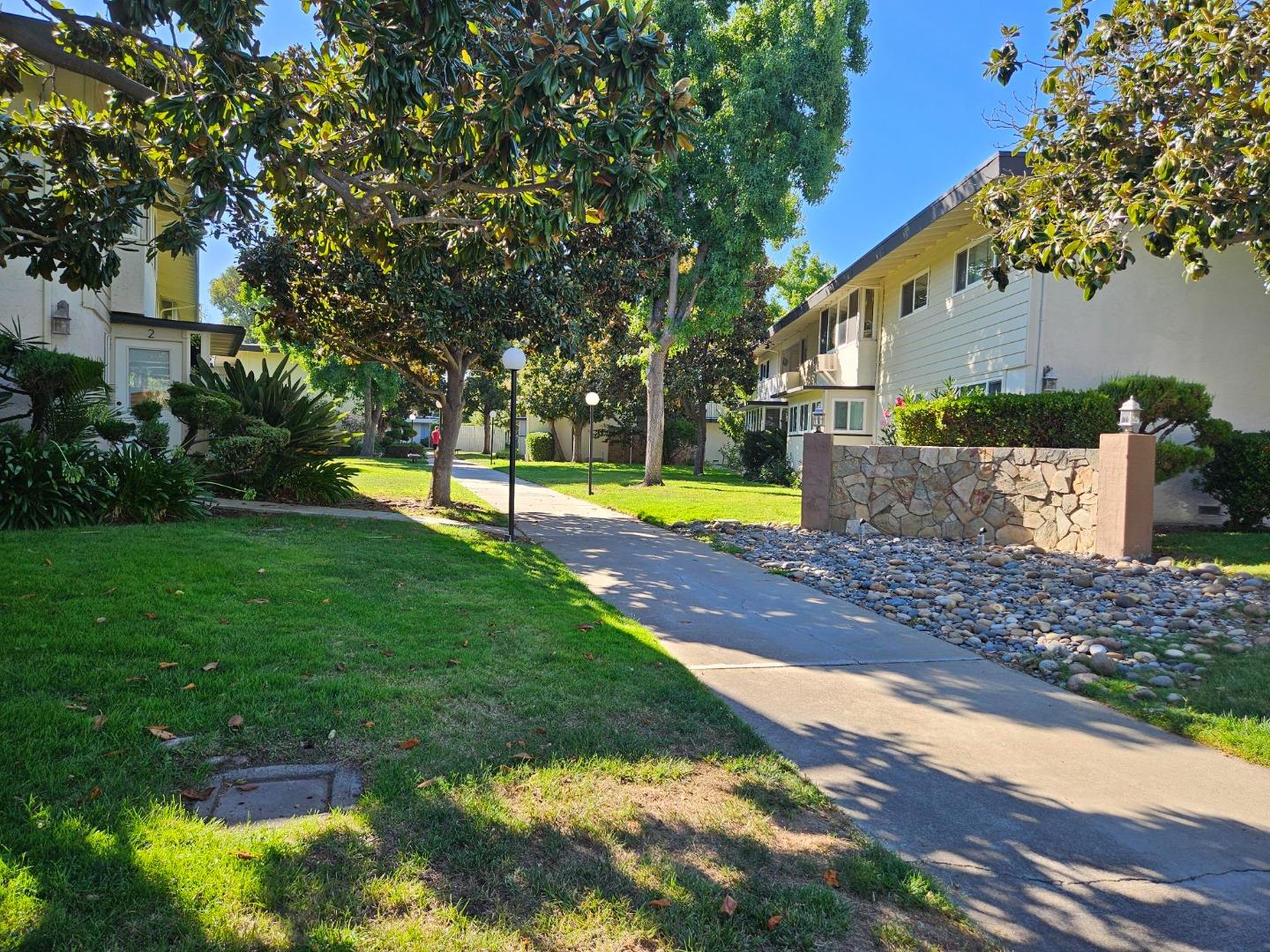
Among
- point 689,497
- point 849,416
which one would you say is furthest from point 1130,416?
point 849,416

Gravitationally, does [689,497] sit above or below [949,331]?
below

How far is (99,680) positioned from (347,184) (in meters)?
4.02

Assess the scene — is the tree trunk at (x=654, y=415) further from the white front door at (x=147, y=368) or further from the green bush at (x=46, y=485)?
the green bush at (x=46, y=485)

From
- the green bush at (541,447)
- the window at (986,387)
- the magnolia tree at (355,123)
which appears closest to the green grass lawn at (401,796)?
the magnolia tree at (355,123)

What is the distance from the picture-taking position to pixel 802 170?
720 inches

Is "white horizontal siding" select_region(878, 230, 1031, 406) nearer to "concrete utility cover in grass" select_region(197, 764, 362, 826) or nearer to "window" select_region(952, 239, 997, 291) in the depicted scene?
"window" select_region(952, 239, 997, 291)

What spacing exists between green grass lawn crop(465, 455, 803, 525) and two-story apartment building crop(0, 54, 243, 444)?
28.5 feet

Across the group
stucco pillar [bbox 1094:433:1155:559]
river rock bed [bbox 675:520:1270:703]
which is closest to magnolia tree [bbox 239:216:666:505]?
river rock bed [bbox 675:520:1270:703]

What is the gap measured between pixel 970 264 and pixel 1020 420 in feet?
16.3

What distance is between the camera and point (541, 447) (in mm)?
42438

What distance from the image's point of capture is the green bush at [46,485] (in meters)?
7.50

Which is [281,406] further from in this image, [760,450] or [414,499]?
[760,450]

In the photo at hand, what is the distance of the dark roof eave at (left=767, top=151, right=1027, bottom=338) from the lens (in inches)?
460

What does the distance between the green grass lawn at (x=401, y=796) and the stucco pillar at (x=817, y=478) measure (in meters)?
6.90
